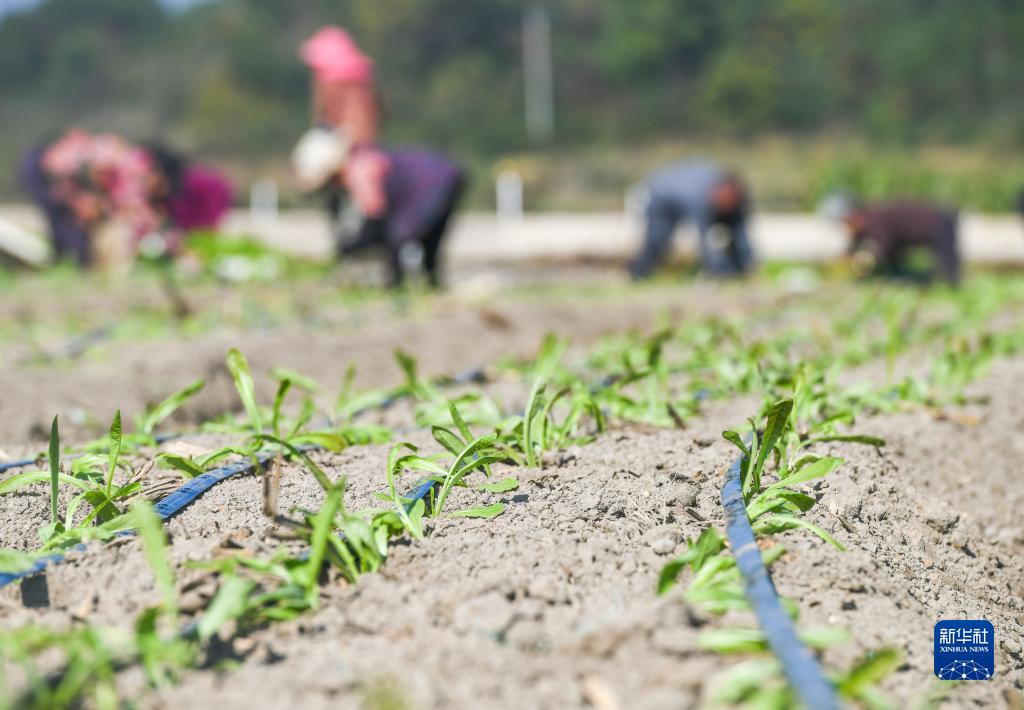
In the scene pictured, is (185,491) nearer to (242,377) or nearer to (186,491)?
(186,491)

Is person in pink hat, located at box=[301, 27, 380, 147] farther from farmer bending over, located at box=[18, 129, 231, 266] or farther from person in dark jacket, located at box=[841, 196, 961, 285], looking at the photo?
person in dark jacket, located at box=[841, 196, 961, 285]

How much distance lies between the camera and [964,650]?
1493 mm

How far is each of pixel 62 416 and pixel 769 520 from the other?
7.43 ft

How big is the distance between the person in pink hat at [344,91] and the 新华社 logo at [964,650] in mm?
6585

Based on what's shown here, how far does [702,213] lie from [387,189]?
2950 mm

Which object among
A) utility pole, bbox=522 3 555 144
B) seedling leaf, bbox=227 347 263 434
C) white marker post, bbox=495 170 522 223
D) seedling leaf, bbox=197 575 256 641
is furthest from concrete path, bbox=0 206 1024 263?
utility pole, bbox=522 3 555 144

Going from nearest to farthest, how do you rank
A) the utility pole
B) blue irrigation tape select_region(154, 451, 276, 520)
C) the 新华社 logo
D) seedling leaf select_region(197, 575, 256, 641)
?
seedling leaf select_region(197, 575, 256, 641) < the 新华社 logo < blue irrigation tape select_region(154, 451, 276, 520) < the utility pole

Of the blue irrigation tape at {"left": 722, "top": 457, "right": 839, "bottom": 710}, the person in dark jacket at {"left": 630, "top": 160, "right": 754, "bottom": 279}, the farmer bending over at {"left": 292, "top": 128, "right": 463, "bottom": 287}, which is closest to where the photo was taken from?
the blue irrigation tape at {"left": 722, "top": 457, "right": 839, "bottom": 710}

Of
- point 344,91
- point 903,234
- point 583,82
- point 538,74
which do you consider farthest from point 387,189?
point 583,82

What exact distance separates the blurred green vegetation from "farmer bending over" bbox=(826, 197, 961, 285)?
13476mm

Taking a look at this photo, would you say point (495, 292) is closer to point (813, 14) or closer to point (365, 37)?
point (813, 14)

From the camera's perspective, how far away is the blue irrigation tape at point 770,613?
1111 mm

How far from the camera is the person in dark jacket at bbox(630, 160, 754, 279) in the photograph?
29.6ft

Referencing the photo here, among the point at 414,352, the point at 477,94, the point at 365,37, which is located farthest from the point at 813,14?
the point at 414,352
